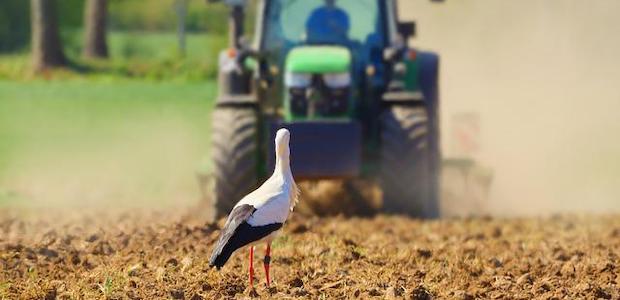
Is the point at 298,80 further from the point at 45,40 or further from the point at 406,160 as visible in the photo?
the point at 45,40

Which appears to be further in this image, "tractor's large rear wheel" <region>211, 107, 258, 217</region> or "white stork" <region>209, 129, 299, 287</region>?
"tractor's large rear wheel" <region>211, 107, 258, 217</region>

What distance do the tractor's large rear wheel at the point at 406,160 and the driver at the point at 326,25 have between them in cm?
99

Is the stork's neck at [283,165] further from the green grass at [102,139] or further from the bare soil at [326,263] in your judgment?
the green grass at [102,139]

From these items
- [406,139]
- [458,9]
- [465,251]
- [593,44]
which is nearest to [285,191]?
[465,251]

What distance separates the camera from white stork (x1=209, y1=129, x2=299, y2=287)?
27.6 ft

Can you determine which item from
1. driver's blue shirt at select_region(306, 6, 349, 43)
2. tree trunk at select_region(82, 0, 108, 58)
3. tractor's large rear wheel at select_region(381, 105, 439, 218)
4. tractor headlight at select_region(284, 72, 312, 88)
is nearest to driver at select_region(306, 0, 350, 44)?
driver's blue shirt at select_region(306, 6, 349, 43)

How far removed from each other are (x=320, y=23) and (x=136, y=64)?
30.7 metres

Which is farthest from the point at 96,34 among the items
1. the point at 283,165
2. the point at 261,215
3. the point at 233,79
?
the point at 261,215

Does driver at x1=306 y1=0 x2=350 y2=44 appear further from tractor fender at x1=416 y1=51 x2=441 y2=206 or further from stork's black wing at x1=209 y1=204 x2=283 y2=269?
stork's black wing at x1=209 y1=204 x2=283 y2=269

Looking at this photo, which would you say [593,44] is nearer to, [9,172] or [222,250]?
[9,172]

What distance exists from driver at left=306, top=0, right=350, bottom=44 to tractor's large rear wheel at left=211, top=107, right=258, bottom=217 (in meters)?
1.19

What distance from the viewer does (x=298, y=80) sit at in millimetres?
14117

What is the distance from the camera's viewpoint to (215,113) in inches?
567

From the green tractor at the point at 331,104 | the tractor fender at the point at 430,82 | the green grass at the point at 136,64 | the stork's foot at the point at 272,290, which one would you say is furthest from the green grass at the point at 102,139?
the stork's foot at the point at 272,290
